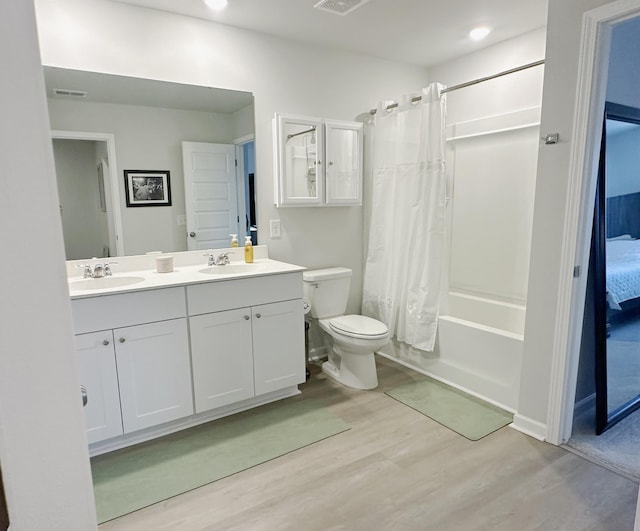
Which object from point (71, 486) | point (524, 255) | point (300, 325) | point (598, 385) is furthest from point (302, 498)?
point (524, 255)

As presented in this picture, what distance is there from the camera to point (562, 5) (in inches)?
76.3

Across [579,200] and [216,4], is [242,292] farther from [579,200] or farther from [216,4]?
[579,200]

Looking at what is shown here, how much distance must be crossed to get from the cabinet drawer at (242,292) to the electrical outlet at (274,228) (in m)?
0.54

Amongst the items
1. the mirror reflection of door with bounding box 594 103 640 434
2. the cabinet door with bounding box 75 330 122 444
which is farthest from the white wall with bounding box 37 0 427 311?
the mirror reflection of door with bounding box 594 103 640 434

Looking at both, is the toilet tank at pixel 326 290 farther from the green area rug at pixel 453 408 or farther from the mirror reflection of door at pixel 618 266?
the mirror reflection of door at pixel 618 266

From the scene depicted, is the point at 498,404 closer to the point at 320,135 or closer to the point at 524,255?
the point at 524,255

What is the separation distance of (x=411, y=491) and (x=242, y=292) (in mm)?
1354

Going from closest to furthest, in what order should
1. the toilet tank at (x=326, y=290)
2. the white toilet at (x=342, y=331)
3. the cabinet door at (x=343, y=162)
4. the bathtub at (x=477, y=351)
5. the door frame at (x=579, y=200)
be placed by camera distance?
the door frame at (x=579, y=200)
the bathtub at (x=477, y=351)
the white toilet at (x=342, y=331)
the toilet tank at (x=326, y=290)
the cabinet door at (x=343, y=162)

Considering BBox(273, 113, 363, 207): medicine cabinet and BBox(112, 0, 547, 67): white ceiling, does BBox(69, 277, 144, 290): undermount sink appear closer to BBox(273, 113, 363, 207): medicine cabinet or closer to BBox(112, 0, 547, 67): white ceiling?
BBox(273, 113, 363, 207): medicine cabinet

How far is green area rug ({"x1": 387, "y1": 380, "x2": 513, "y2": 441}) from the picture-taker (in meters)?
2.36

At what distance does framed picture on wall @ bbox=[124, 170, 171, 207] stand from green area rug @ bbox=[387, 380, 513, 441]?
201cm

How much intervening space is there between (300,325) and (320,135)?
1.43 m

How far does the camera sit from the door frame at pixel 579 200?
72.5 inches

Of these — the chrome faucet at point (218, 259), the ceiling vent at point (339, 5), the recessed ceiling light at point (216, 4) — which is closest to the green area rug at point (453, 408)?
the chrome faucet at point (218, 259)
